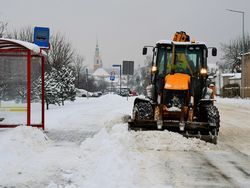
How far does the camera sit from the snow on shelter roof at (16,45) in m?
12.3

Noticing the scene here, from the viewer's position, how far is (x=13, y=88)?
14.2 m

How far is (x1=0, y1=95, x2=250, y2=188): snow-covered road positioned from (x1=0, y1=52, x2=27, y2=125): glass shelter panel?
113 cm

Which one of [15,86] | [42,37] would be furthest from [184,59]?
[15,86]

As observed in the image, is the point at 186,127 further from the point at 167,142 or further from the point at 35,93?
the point at 35,93

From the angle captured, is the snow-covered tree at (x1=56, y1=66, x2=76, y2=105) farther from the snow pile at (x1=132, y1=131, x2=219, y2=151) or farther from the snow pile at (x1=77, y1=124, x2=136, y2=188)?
the snow pile at (x1=132, y1=131, x2=219, y2=151)

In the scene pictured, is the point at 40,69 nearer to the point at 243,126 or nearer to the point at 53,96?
the point at 243,126

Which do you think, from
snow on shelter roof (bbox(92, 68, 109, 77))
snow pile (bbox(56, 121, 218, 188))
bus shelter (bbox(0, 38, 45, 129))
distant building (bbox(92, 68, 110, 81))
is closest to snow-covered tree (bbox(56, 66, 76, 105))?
bus shelter (bbox(0, 38, 45, 129))

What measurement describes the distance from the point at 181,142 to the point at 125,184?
437 cm

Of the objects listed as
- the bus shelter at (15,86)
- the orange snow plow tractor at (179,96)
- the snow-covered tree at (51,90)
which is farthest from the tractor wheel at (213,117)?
the snow-covered tree at (51,90)

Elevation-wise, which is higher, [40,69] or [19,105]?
[40,69]

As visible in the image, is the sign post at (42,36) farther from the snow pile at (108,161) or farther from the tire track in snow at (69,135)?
the snow pile at (108,161)

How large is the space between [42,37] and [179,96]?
4249 mm

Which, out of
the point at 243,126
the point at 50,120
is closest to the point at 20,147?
the point at 50,120

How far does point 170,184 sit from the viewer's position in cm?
722
